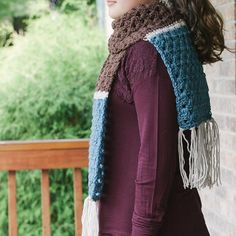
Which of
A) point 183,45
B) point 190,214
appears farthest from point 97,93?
point 190,214

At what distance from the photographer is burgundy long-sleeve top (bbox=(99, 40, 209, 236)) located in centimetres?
134

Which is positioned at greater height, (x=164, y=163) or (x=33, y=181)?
(x=164, y=163)

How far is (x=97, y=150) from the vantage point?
1.49 metres

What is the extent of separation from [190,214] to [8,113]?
2586 mm

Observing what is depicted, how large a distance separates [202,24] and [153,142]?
0.38m

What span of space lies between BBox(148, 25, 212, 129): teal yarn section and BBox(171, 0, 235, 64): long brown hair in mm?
31

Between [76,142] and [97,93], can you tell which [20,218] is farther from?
[97,93]

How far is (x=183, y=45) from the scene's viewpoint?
145 centimetres

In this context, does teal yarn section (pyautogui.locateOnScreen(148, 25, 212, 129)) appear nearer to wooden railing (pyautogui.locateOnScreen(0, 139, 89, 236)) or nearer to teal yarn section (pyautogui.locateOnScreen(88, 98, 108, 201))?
teal yarn section (pyautogui.locateOnScreen(88, 98, 108, 201))

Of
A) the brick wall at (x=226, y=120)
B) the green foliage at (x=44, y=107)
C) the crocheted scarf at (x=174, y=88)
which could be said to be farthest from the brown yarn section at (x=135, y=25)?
the green foliage at (x=44, y=107)

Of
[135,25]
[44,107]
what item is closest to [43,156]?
[44,107]

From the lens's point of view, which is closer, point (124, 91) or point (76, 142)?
point (124, 91)

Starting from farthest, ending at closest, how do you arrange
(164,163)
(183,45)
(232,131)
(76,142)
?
(76,142) < (232,131) < (183,45) < (164,163)

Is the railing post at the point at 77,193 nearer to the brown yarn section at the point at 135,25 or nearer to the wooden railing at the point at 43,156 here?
the wooden railing at the point at 43,156
